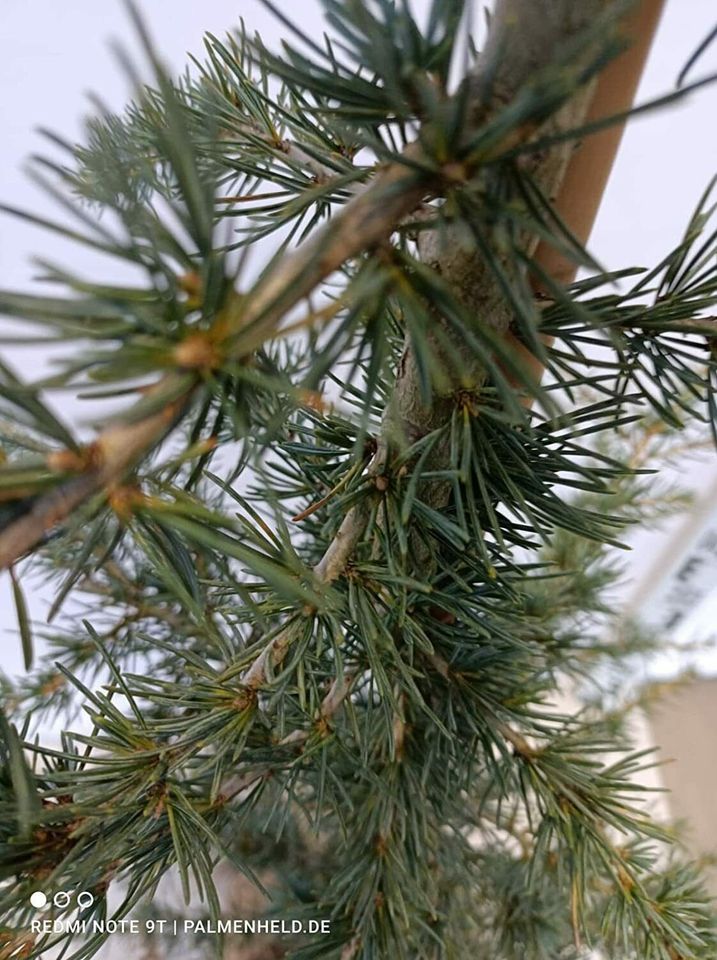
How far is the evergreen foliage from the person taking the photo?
0.08 meters

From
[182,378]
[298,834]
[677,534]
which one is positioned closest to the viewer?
[182,378]

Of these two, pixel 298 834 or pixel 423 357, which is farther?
pixel 298 834

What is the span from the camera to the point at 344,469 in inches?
6.7

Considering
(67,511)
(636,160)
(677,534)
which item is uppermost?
(636,160)

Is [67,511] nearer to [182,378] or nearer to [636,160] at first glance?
[182,378]

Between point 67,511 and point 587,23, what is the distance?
0.09m

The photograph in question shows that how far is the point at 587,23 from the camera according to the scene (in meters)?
0.09

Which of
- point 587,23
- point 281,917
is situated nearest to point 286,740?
point 281,917

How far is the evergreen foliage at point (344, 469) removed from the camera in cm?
8

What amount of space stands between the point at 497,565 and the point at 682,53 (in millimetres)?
354

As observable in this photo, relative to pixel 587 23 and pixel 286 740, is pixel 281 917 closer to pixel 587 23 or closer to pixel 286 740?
pixel 286 740

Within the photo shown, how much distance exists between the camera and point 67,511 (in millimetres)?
83

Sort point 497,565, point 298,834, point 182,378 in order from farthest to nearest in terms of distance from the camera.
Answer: point 298,834 → point 497,565 → point 182,378

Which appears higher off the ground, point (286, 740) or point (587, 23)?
point (587, 23)
